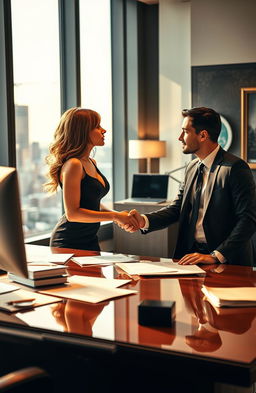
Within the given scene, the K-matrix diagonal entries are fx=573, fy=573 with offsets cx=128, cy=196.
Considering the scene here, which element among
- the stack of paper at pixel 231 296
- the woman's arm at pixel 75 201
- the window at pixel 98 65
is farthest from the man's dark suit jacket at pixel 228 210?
the window at pixel 98 65

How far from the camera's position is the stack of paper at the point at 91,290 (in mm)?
2303

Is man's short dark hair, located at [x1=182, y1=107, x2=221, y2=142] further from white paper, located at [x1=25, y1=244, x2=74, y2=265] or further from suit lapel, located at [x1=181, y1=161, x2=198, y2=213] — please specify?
white paper, located at [x1=25, y1=244, x2=74, y2=265]

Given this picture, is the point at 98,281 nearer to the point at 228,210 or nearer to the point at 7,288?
the point at 7,288

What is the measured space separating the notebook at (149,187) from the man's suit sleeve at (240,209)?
9.27 feet

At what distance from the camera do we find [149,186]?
6301mm

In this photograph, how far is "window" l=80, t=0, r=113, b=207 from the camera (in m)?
6.18

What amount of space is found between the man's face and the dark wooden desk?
1405 mm

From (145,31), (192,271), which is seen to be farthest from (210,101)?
(192,271)

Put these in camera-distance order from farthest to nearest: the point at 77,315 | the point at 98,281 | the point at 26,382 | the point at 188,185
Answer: the point at 188,185 < the point at 98,281 < the point at 77,315 < the point at 26,382

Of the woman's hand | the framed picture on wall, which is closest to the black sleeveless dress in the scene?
the woman's hand

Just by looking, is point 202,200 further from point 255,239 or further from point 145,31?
point 145,31

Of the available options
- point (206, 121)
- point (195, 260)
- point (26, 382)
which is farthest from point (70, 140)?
point (26, 382)

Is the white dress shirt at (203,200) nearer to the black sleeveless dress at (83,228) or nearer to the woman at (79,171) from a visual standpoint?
the woman at (79,171)

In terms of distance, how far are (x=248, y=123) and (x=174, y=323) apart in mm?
4653
